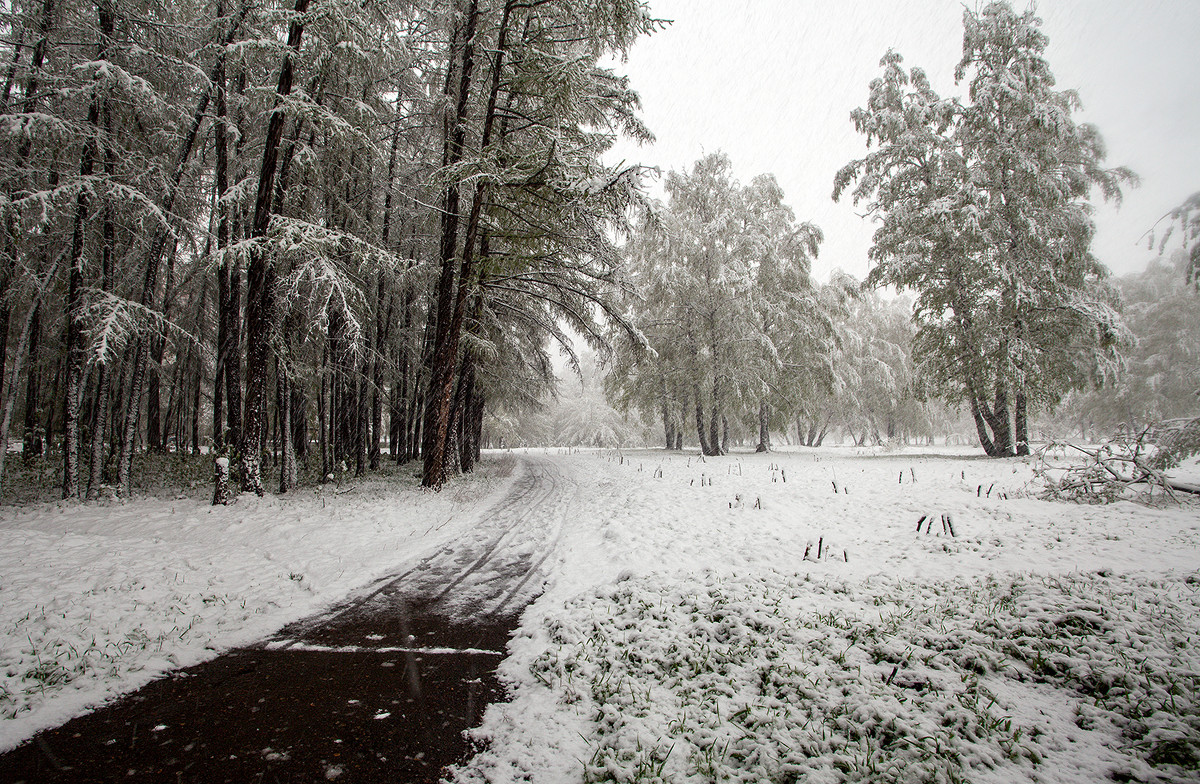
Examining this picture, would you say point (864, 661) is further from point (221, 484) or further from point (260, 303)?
point (260, 303)

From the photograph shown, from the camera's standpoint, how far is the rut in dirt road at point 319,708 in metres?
2.47

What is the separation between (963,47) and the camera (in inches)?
714

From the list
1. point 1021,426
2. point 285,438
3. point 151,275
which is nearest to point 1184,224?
point 1021,426

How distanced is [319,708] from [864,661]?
398 cm

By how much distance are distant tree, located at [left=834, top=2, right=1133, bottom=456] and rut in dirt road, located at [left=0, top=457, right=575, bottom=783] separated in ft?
65.1

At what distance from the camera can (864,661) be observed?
3424 mm

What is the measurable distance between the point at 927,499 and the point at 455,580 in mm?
9324

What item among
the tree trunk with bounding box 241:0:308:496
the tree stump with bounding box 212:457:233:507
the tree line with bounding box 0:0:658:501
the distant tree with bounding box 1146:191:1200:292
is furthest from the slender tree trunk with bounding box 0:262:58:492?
the distant tree with bounding box 1146:191:1200:292

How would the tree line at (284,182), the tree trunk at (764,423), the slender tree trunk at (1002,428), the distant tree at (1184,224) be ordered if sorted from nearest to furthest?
the distant tree at (1184,224) < the tree line at (284,182) < the slender tree trunk at (1002,428) < the tree trunk at (764,423)

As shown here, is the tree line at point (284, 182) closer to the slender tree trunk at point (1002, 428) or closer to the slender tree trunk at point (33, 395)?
the slender tree trunk at point (33, 395)

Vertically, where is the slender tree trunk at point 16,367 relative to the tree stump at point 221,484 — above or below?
above

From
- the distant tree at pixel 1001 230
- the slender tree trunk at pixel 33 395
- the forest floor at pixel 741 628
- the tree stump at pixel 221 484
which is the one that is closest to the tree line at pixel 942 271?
the distant tree at pixel 1001 230

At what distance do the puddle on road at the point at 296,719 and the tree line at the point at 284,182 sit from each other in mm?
6602

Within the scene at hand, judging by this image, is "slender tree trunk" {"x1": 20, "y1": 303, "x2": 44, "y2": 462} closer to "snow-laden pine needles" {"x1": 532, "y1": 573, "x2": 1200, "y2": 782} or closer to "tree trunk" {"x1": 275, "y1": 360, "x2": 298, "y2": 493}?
"tree trunk" {"x1": 275, "y1": 360, "x2": 298, "y2": 493}
